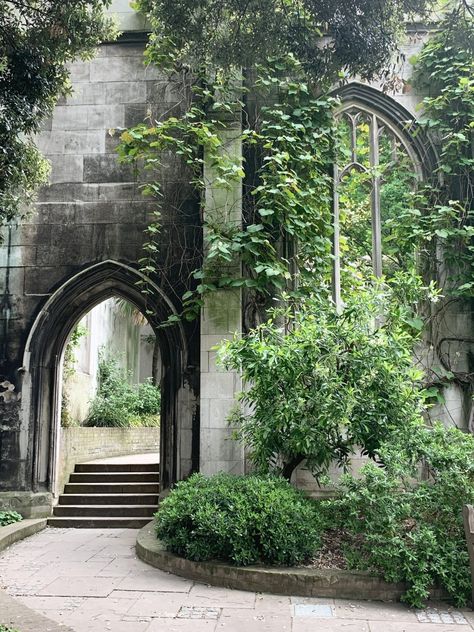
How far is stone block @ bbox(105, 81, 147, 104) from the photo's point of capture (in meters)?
9.73

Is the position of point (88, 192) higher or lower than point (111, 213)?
higher

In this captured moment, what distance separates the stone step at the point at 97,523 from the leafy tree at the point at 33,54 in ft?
16.1

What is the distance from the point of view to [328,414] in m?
6.04

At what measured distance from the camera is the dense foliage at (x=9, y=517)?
8516 millimetres

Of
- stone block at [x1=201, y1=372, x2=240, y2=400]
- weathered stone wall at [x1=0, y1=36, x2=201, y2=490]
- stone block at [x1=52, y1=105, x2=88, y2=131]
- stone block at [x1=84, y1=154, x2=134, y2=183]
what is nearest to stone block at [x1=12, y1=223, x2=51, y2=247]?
weathered stone wall at [x1=0, y1=36, x2=201, y2=490]

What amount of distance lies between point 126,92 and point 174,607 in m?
7.48

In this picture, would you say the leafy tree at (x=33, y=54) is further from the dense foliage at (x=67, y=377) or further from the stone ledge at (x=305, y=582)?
the dense foliage at (x=67, y=377)

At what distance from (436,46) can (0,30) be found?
624 centimetres

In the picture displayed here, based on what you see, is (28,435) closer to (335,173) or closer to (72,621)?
(72,621)

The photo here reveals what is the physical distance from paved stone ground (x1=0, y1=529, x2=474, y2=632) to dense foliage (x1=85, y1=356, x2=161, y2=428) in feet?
24.7

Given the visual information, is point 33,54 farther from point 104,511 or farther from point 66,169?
point 104,511

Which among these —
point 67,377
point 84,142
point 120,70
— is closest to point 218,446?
point 67,377

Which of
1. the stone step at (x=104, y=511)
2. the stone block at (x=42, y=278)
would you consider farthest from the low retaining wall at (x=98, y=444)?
the stone block at (x=42, y=278)

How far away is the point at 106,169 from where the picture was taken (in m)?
9.58
